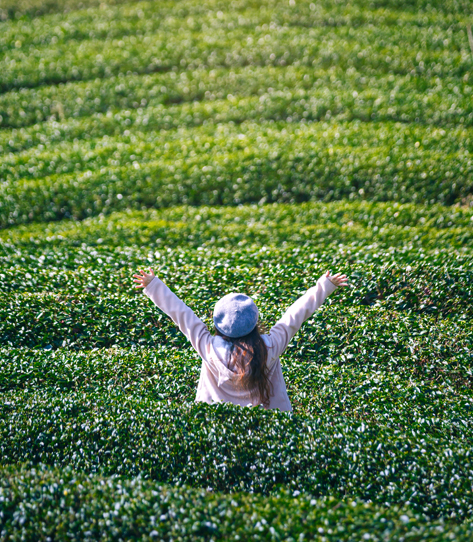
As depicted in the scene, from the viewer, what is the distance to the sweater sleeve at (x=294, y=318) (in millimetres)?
4414

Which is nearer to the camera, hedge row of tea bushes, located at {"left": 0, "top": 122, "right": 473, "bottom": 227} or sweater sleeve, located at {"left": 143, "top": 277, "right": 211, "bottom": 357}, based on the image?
sweater sleeve, located at {"left": 143, "top": 277, "right": 211, "bottom": 357}

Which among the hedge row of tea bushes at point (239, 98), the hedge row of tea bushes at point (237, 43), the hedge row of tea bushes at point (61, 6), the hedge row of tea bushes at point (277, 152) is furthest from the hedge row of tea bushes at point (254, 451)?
the hedge row of tea bushes at point (61, 6)

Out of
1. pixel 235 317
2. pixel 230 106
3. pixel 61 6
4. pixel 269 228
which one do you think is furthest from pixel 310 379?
pixel 61 6

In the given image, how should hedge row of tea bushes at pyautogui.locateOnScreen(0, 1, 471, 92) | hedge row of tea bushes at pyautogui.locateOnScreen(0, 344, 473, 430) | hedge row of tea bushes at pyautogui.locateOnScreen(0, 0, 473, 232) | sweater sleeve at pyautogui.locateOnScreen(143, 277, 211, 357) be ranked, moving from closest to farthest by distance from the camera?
sweater sleeve at pyautogui.locateOnScreen(143, 277, 211, 357)
hedge row of tea bushes at pyautogui.locateOnScreen(0, 344, 473, 430)
hedge row of tea bushes at pyautogui.locateOnScreen(0, 0, 473, 232)
hedge row of tea bushes at pyautogui.locateOnScreen(0, 1, 471, 92)

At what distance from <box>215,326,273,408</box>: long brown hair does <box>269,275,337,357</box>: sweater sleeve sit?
19 cm

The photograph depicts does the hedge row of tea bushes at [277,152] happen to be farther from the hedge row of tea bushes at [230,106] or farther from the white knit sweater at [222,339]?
the white knit sweater at [222,339]

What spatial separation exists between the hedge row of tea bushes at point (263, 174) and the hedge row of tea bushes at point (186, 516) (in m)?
9.50

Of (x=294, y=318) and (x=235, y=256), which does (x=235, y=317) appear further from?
(x=235, y=256)

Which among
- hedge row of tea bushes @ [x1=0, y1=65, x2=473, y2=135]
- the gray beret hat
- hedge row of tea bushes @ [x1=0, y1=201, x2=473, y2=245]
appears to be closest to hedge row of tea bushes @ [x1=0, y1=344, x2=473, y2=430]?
the gray beret hat

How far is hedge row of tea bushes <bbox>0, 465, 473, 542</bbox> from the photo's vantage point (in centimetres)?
362

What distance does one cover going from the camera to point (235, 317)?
415 centimetres

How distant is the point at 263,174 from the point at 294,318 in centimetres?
914

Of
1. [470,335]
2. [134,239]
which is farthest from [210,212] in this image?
[470,335]

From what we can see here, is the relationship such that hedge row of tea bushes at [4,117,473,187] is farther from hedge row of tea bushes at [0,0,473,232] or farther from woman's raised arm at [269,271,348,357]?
woman's raised arm at [269,271,348,357]
